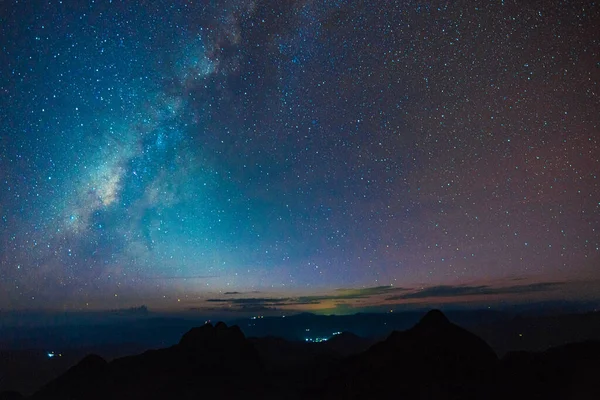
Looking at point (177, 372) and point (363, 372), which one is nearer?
point (363, 372)

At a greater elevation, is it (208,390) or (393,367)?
(393,367)

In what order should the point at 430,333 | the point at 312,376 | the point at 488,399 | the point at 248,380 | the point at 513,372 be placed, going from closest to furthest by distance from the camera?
the point at 488,399, the point at 513,372, the point at 430,333, the point at 248,380, the point at 312,376

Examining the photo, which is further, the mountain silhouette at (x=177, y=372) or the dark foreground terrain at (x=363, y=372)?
the mountain silhouette at (x=177, y=372)

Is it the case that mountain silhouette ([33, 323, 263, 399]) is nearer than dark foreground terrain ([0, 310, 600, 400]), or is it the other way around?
dark foreground terrain ([0, 310, 600, 400])

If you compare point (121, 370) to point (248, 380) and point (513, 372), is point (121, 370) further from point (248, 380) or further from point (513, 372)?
point (513, 372)

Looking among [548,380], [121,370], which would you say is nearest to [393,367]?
[548,380]

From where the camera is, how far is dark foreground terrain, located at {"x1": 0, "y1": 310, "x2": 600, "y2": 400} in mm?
67250

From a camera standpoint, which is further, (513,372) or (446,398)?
(513,372)

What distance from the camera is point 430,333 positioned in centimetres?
8356

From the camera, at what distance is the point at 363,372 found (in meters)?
82.8

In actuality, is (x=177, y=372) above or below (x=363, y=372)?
below

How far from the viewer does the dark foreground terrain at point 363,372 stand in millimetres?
67250

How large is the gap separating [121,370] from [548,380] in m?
95.9

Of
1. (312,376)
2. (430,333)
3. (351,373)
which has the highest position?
(430,333)
